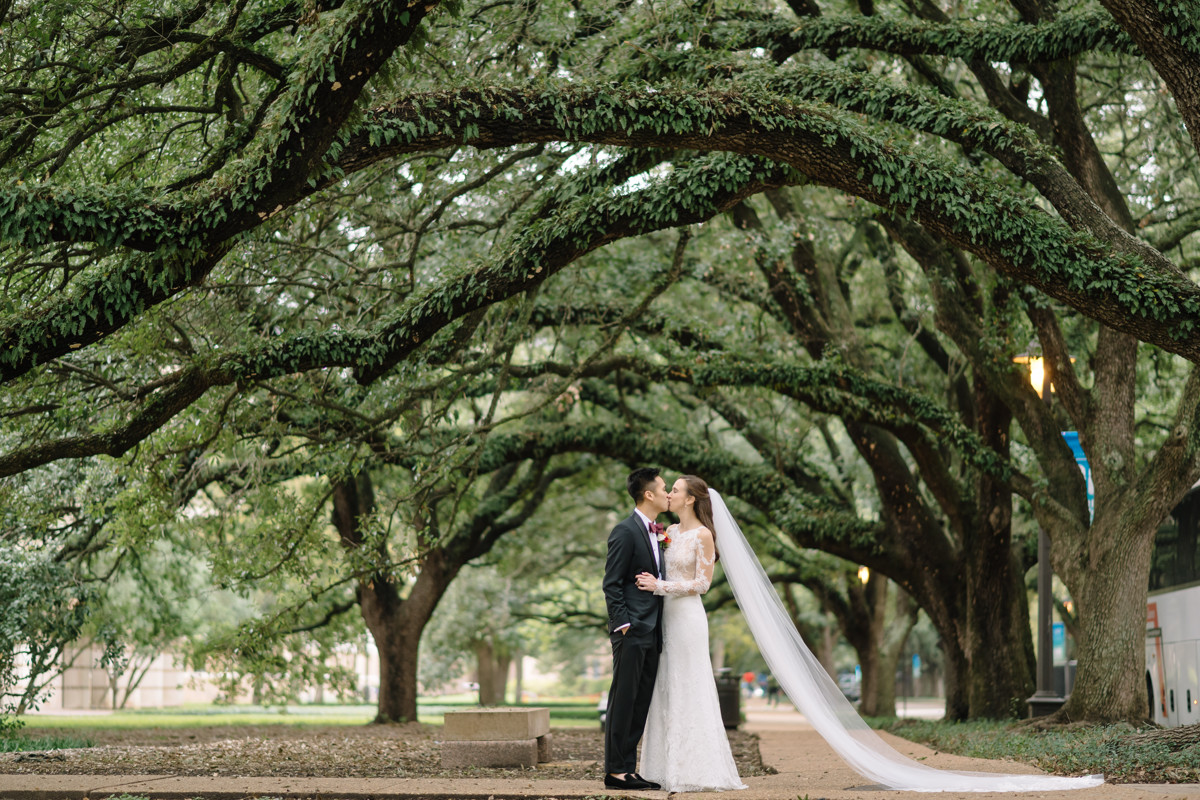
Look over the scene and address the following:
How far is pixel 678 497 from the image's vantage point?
7.49m

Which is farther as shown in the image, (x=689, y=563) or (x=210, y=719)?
(x=210, y=719)

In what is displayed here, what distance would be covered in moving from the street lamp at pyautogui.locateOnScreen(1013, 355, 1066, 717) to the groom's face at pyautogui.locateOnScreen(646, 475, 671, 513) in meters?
7.12

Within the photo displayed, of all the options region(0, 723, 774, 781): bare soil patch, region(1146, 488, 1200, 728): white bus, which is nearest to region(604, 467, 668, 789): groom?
region(0, 723, 774, 781): bare soil patch

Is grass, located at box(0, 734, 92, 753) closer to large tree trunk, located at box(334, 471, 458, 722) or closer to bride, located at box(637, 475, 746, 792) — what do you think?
large tree trunk, located at box(334, 471, 458, 722)

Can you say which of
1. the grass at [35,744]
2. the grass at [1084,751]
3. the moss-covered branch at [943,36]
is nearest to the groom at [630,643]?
the grass at [1084,751]

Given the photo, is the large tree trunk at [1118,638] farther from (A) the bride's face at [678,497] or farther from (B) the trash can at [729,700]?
(B) the trash can at [729,700]

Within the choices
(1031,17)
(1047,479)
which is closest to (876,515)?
(1047,479)

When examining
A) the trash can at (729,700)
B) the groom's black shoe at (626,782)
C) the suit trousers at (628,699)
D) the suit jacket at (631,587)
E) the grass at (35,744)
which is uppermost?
the suit jacket at (631,587)

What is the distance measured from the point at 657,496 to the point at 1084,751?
15.2ft

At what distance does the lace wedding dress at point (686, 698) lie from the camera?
23.0 ft

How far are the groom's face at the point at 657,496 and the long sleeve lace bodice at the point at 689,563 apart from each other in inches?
9.6

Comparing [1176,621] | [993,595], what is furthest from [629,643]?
[1176,621]

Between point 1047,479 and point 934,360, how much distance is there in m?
4.64

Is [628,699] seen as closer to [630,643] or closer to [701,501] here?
[630,643]
